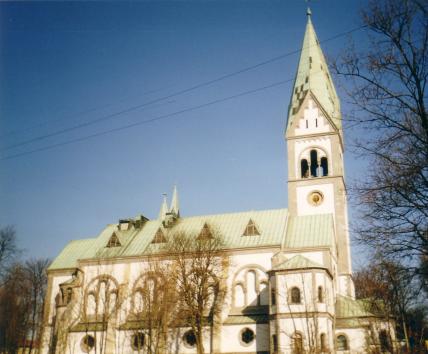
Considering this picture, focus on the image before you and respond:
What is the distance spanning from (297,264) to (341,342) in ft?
24.1

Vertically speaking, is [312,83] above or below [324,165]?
above

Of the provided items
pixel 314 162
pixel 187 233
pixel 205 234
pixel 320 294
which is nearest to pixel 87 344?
pixel 187 233

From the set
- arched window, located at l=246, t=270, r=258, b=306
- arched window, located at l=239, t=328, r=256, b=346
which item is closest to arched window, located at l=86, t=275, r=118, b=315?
arched window, located at l=246, t=270, r=258, b=306

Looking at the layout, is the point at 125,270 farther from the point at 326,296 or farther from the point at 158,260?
the point at 326,296

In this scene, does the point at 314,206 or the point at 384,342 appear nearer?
the point at 384,342

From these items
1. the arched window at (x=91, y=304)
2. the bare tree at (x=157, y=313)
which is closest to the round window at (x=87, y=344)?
the arched window at (x=91, y=304)

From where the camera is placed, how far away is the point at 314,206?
159ft

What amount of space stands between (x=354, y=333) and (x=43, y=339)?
99.7 feet

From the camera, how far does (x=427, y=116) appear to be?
50.5 feet

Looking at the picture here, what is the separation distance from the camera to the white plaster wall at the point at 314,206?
4809cm

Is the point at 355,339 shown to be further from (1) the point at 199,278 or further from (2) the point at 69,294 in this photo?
(2) the point at 69,294

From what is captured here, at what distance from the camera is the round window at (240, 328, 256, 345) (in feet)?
130

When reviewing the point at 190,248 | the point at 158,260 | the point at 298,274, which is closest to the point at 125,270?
the point at 158,260

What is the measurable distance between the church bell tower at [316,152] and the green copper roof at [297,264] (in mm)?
7967
